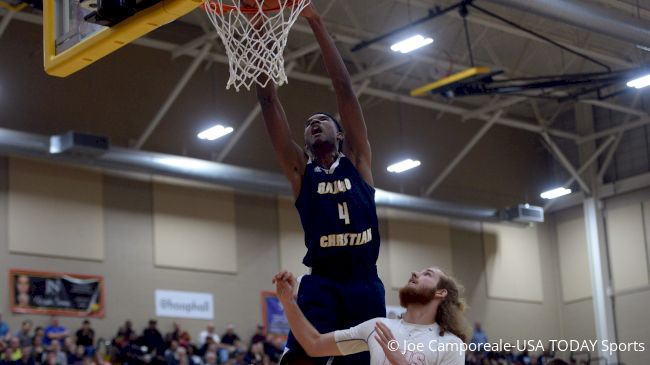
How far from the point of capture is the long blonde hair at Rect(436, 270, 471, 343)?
5.54 metres

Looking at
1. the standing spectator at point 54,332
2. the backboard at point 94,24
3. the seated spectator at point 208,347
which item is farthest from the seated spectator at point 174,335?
the backboard at point 94,24

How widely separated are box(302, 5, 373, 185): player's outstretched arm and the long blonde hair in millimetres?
1097

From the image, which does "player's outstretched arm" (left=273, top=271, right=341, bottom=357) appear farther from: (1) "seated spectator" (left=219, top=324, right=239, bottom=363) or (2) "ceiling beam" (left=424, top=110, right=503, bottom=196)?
(2) "ceiling beam" (left=424, top=110, right=503, bottom=196)

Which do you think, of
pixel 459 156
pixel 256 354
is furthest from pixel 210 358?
pixel 459 156

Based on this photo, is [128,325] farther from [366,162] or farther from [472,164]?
[366,162]

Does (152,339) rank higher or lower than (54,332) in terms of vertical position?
lower

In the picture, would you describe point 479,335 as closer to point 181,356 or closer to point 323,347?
point 181,356

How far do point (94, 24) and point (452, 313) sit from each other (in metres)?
3.92

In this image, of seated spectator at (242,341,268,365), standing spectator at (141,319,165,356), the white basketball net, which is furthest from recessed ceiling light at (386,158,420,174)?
the white basketball net

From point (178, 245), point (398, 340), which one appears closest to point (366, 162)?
point (398, 340)

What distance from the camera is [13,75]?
2188cm

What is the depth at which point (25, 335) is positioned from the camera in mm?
20125

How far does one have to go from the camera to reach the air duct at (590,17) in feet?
59.4

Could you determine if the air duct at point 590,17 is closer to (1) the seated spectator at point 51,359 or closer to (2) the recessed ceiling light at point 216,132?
(2) the recessed ceiling light at point 216,132
